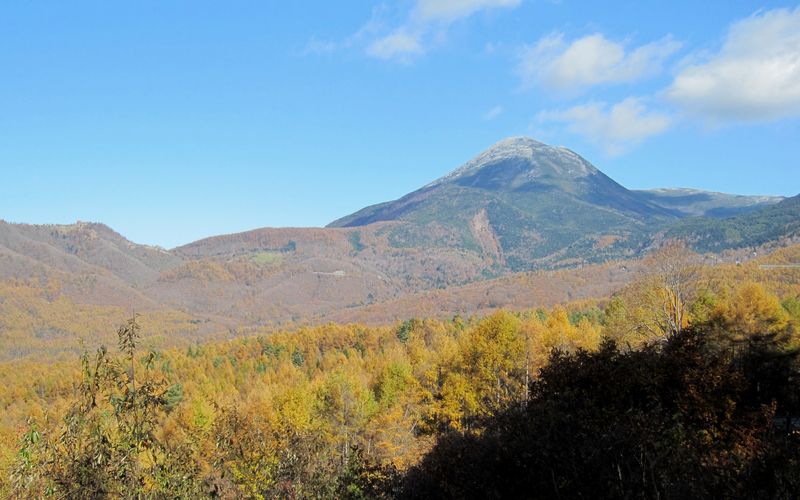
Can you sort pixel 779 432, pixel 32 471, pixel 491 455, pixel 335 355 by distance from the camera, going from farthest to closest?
1. pixel 335 355
2. pixel 779 432
3. pixel 491 455
4. pixel 32 471

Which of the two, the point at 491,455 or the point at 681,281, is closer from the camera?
the point at 491,455

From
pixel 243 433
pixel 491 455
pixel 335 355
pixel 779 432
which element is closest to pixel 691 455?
pixel 491 455

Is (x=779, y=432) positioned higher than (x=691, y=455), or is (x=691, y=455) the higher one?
(x=691, y=455)

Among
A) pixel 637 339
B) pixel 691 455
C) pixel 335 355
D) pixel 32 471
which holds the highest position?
pixel 32 471

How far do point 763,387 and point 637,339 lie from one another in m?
20.0

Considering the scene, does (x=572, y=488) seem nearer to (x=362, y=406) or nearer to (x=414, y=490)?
(x=414, y=490)

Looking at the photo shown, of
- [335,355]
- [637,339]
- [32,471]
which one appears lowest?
[335,355]

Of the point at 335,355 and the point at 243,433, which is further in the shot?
the point at 335,355

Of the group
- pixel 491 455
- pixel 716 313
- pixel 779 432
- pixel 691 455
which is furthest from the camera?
pixel 716 313

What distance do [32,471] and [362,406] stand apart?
3626cm

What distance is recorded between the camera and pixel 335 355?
97.8 m

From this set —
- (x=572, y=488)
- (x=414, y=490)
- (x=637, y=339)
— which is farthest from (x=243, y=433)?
(x=637, y=339)

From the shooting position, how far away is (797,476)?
893 cm

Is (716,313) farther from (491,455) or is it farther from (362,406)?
(491,455)
